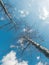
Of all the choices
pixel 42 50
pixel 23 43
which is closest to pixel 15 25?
pixel 23 43

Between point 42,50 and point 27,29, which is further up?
point 27,29

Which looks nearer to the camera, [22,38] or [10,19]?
[10,19]

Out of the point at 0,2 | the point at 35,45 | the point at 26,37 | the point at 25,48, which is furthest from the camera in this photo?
the point at 26,37

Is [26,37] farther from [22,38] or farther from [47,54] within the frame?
[47,54]

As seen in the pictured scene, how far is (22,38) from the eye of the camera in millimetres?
10148

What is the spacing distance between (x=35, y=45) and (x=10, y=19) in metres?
1.78

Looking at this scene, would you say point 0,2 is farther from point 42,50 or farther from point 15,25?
point 42,50

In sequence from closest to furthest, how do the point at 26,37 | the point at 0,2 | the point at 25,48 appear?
the point at 0,2, the point at 25,48, the point at 26,37

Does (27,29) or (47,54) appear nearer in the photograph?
(47,54)

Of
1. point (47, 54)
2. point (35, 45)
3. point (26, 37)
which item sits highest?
point (26, 37)

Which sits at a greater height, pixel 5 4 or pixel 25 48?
→ pixel 5 4

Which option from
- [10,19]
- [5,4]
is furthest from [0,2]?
[10,19]

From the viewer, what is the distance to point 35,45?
9.47 metres

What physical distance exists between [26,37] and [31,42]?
0.53 m
